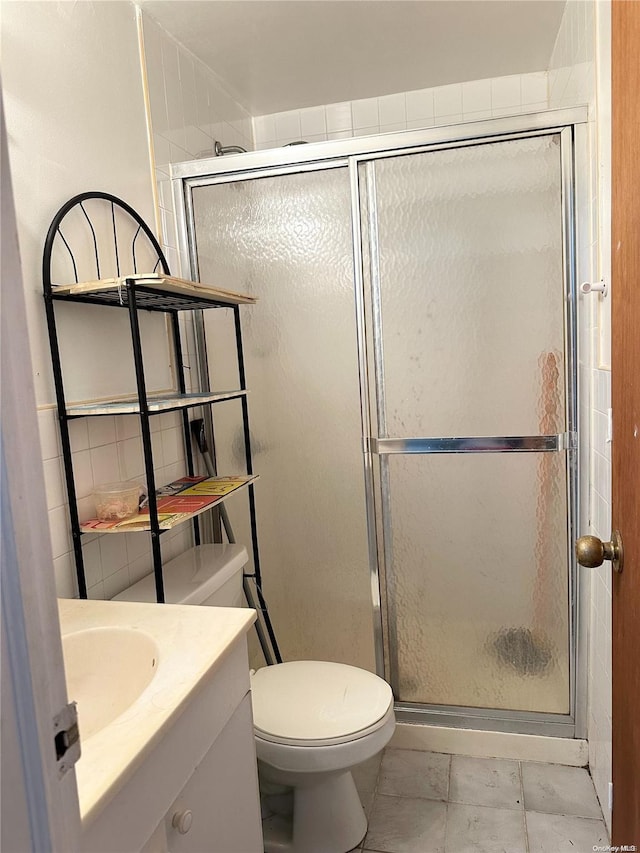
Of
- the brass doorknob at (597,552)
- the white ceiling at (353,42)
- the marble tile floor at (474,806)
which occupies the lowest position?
the marble tile floor at (474,806)

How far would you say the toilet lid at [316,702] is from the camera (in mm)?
1492

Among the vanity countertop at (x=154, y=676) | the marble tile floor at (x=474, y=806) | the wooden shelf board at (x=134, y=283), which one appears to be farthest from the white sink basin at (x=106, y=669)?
the marble tile floor at (x=474, y=806)

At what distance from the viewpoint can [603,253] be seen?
1541 millimetres

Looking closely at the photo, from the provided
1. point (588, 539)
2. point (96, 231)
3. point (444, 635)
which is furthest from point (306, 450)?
point (588, 539)

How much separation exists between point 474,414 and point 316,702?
38.1 inches

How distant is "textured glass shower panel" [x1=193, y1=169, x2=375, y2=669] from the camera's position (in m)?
1.99

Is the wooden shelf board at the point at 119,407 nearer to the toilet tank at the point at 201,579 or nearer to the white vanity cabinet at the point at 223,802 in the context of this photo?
the toilet tank at the point at 201,579

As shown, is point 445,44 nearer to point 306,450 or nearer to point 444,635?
point 306,450

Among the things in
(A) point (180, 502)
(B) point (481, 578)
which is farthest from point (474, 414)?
(A) point (180, 502)

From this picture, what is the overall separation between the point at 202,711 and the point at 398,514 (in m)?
1.13

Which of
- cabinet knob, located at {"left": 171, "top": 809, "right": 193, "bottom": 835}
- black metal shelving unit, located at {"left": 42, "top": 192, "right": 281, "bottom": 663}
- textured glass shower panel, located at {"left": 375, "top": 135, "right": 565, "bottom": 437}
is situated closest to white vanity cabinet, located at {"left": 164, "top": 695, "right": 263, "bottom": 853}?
cabinet knob, located at {"left": 171, "top": 809, "right": 193, "bottom": 835}

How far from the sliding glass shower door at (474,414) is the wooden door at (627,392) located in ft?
2.94

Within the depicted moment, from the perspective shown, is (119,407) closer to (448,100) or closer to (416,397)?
(416,397)

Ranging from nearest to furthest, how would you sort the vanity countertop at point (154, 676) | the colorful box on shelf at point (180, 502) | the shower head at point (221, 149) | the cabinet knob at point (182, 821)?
the vanity countertop at point (154, 676) < the cabinet knob at point (182, 821) < the colorful box on shelf at point (180, 502) < the shower head at point (221, 149)
